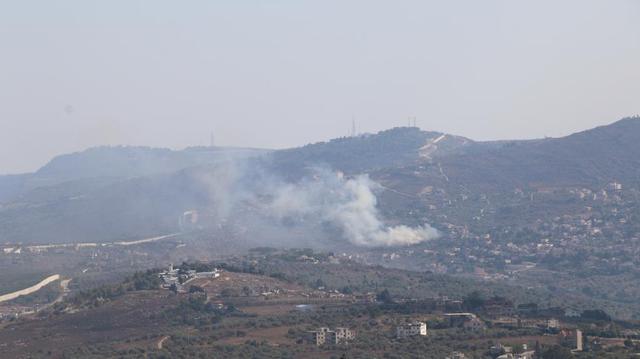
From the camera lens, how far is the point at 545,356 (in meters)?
64.8

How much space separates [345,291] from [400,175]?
3282 inches

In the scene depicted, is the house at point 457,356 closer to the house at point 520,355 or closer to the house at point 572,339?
the house at point 520,355

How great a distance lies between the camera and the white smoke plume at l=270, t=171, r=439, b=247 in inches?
6255

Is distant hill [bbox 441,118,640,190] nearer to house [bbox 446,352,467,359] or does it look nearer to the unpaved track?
the unpaved track

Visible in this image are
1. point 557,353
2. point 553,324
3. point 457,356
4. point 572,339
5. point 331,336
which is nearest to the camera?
point 557,353

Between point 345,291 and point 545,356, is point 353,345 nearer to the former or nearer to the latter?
point 545,356

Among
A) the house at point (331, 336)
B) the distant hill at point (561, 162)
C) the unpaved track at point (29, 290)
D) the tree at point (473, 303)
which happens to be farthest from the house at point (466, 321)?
the distant hill at point (561, 162)

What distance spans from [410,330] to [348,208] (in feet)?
311

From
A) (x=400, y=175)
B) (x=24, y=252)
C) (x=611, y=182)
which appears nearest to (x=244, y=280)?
(x=24, y=252)

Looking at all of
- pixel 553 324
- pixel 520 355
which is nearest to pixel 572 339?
pixel 520 355

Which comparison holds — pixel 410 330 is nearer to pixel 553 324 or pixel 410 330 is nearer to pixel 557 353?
pixel 553 324

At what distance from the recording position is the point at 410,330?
7744 cm

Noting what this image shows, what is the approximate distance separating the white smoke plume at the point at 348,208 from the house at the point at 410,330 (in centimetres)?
7779

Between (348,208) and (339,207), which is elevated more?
(339,207)
